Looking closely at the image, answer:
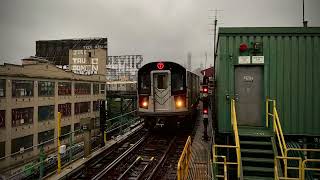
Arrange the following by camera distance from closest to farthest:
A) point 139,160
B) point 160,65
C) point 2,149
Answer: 1. point 139,160
2. point 160,65
3. point 2,149

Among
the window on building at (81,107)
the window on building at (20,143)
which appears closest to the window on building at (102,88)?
the window on building at (81,107)

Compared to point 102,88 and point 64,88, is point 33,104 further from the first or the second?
point 102,88

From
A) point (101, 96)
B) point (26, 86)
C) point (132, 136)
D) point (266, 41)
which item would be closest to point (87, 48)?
point (101, 96)

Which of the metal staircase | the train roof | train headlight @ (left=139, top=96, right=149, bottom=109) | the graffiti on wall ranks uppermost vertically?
the graffiti on wall

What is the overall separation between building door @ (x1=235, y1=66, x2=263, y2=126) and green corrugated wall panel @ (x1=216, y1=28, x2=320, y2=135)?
228 millimetres

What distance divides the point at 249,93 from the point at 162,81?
18.2 feet

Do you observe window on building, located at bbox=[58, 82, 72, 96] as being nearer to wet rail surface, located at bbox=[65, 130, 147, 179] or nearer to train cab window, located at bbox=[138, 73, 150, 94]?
train cab window, located at bbox=[138, 73, 150, 94]

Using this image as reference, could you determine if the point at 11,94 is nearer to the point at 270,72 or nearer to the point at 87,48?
the point at 270,72

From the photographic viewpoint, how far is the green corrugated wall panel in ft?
27.6

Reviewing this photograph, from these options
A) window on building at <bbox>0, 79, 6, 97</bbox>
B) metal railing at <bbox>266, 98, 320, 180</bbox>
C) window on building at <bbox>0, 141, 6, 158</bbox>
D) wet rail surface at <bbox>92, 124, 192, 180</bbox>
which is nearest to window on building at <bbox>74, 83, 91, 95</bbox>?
window on building at <bbox>0, 79, 6, 97</bbox>

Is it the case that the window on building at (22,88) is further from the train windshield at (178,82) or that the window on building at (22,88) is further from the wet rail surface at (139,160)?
the train windshield at (178,82)

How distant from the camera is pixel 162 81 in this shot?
13570 millimetres

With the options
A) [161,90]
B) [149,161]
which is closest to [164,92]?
[161,90]

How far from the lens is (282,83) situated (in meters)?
8.55
